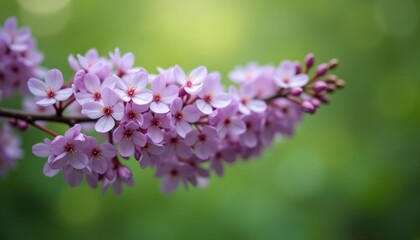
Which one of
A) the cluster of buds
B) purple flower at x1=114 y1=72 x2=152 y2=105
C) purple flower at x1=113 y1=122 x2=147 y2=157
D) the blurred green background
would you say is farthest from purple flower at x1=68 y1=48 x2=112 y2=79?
the blurred green background

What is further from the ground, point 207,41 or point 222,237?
point 207,41

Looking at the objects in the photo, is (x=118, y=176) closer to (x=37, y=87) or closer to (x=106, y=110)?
(x=106, y=110)

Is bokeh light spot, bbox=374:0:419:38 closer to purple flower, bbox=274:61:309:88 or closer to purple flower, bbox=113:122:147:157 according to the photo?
purple flower, bbox=274:61:309:88

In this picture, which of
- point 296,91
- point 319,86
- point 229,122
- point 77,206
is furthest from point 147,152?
point 77,206

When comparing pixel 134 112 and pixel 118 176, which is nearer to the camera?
pixel 134 112

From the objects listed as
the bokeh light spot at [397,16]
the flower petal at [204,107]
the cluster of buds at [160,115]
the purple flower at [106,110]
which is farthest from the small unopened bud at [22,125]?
the bokeh light spot at [397,16]

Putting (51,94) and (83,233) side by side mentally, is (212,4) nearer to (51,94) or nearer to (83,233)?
(83,233)

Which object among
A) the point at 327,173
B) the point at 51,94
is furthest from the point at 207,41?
the point at 51,94
